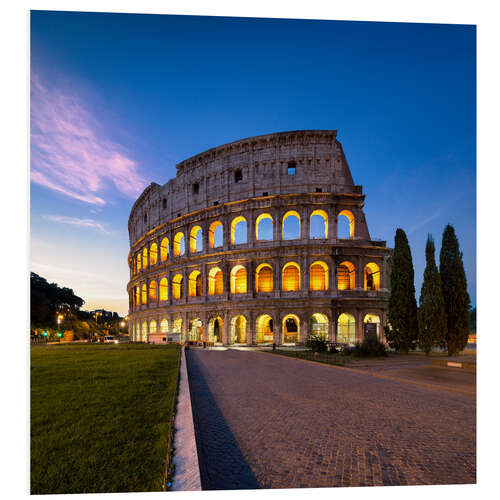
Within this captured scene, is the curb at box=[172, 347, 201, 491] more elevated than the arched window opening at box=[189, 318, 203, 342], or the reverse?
the curb at box=[172, 347, 201, 491]

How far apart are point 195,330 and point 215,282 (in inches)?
220

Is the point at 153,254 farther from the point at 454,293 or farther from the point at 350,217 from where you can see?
the point at 454,293

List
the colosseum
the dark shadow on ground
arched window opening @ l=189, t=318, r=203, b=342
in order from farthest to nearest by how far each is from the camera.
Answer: arched window opening @ l=189, t=318, r=203, b=342
the colosseum
the dark shadow on ground

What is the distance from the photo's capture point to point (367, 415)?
19.5 feet

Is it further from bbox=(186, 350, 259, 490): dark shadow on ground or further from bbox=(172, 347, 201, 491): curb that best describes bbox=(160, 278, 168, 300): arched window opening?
bbox=(172, 347, 201, 491): curb

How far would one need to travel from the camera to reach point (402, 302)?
19.1 metres

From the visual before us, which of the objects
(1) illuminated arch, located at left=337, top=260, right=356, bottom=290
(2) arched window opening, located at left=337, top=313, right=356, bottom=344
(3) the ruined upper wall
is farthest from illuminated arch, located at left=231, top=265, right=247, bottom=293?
(2) arched window opening, located at left=337, top=313, right=356, bottom=344

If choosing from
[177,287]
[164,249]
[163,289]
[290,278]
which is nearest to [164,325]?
[163,289]

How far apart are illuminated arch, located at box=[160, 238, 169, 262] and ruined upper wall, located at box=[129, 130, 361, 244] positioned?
6708mm

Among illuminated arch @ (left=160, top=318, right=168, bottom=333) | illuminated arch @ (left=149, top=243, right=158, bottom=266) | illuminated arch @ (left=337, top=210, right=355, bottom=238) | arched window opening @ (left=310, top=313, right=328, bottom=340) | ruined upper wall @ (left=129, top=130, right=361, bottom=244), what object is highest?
ruined upper wall @ (left=129, top=130, right=361, bottom=244)

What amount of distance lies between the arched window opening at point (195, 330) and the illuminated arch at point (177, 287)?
12.6ft

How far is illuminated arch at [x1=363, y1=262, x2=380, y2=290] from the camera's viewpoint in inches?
1048

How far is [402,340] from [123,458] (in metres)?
19.7

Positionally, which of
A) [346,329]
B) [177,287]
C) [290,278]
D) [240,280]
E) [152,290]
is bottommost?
[346,329]
